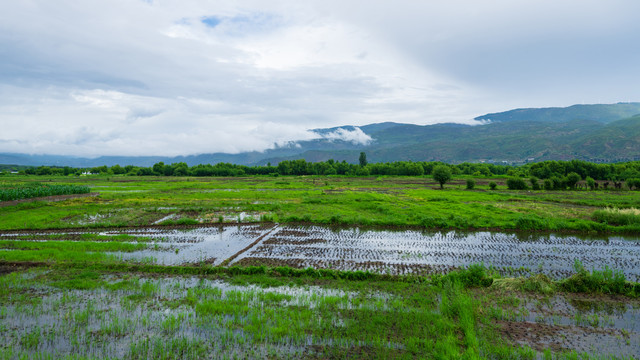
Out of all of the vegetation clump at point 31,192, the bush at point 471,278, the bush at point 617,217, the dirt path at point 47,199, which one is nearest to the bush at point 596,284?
the bush at point 471,278

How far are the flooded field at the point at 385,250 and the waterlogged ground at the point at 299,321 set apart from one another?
2.73 meters

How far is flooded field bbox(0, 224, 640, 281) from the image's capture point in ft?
48.4

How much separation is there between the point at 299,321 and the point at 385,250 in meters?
9.01

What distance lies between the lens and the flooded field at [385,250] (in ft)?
48.4

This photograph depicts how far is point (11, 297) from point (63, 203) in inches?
1145

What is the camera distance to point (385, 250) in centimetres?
1731

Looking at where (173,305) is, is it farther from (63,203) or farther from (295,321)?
(63,203)

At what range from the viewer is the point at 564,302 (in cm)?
1082

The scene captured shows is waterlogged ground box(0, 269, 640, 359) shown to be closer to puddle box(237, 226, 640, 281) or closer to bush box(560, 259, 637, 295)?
bush box(560, 259, 637, 295)

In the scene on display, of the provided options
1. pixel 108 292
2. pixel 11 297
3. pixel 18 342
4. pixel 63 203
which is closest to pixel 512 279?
pixel 108 292

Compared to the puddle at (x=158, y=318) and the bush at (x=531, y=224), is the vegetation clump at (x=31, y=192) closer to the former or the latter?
the puddle at (x=158, y=318)

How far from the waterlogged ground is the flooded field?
8.97 ft

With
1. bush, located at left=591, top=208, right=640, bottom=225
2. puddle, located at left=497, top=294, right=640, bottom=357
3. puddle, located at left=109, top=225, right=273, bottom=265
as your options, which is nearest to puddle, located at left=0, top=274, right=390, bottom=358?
puddle, located at left=109, top=225, right=273, bottom=265

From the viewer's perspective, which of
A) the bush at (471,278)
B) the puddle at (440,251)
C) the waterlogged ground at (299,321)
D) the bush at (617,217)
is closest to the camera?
the waterlogged ground at (299,321)
